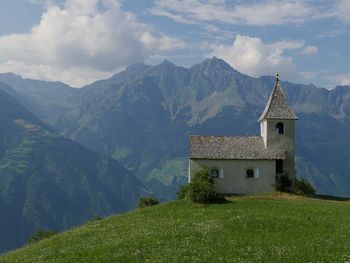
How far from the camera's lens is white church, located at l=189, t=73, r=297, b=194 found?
6719 cm

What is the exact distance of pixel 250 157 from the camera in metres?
67.4

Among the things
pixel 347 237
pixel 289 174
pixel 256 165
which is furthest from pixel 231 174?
pixel 347 237

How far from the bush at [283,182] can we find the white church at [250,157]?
62 cm

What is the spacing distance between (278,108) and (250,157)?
30.5 ft

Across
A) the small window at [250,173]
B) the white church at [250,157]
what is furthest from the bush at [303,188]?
the small window at [250,173]

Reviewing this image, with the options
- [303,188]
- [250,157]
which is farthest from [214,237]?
[303,188]

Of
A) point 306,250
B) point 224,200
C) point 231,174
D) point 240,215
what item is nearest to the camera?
point 306,250

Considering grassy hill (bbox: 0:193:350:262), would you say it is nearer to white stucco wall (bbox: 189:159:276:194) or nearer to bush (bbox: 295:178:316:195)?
white stucco wall (bbox: 189:159:276:194)

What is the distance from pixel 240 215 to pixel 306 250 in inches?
589

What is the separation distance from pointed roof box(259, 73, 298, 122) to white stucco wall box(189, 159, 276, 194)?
7.28 meters

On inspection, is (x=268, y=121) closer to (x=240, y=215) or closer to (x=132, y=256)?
(x=240, y=215)

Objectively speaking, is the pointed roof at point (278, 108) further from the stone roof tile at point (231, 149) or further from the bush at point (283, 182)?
the bush at point (283, 182)

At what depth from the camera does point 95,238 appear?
39.9 meters

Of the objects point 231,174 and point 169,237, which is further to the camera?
point 231,174
